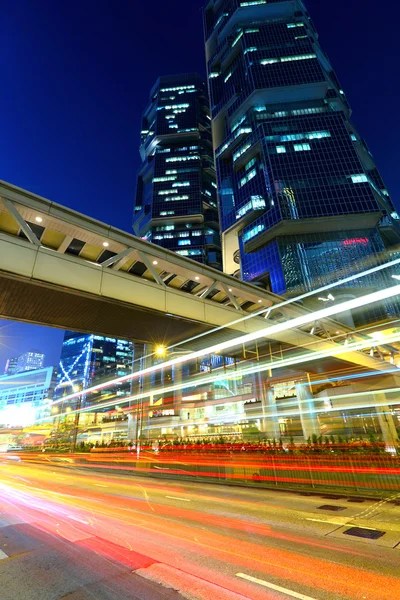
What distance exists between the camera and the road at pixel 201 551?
4895mm

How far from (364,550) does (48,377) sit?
195412mm

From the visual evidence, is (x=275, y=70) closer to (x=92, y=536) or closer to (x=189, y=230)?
(x=189, y=230)

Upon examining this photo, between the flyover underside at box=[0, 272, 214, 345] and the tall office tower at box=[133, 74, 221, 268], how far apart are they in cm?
11844

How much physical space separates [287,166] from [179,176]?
7502cm

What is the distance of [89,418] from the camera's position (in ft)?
355

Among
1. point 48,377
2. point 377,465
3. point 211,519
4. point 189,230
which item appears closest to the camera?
point 211,519

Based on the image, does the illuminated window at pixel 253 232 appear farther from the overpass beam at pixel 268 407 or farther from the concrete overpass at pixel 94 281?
the concrete overpass at pixel 94 281

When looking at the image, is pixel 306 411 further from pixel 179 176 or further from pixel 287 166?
pixel 179 176

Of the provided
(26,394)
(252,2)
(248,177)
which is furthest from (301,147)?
(26,394)

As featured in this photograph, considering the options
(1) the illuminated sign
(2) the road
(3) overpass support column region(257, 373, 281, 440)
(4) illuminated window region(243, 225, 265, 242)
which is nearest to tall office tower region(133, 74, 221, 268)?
(4) illuminated window region(243, 225, 265, 242)

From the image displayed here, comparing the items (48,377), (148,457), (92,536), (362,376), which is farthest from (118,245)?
(48,377)

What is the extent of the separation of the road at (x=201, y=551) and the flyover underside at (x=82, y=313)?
7.59 meters

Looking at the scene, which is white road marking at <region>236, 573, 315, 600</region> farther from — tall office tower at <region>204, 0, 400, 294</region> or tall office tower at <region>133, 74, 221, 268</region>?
tall office tower at <region>133, 74, 221, 268</region>

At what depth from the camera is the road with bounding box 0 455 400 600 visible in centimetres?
489
